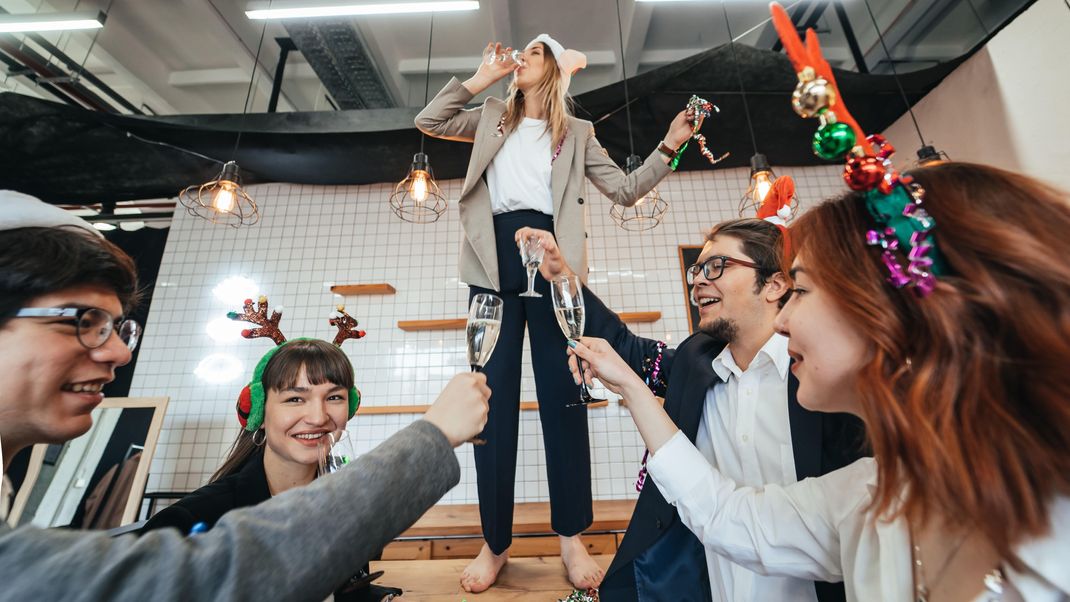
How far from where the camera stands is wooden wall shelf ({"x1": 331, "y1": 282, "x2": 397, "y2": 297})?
12.1 feet

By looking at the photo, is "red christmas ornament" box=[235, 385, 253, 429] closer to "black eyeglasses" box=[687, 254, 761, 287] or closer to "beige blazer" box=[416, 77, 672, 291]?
"beige blazer" box=[416, 77, 672, 291]

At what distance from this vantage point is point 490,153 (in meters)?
1.88

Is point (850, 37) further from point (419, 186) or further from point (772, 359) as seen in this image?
point (772, 359)

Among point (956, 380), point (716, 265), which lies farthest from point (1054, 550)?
point (716, 265)

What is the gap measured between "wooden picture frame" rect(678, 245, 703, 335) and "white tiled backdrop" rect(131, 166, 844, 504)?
5cm

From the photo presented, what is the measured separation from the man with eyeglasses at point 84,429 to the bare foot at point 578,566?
1054 millimetres

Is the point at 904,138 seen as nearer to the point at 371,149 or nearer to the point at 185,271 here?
the point at 371,149

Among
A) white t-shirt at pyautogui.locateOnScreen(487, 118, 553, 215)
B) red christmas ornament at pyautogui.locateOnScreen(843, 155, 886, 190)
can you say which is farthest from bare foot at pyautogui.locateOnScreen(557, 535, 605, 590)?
red christmas ornament at pyautogui.locateOnScreen(843, 155, 886, 190)

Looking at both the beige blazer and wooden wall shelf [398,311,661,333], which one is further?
wooden wall shelf [398,311,661,333]

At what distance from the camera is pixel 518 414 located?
69.4 inches

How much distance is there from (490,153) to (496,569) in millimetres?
1543

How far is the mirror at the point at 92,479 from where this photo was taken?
3027 mm

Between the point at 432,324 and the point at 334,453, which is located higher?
the point at 432,324

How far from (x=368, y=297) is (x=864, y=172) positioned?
369 cm
